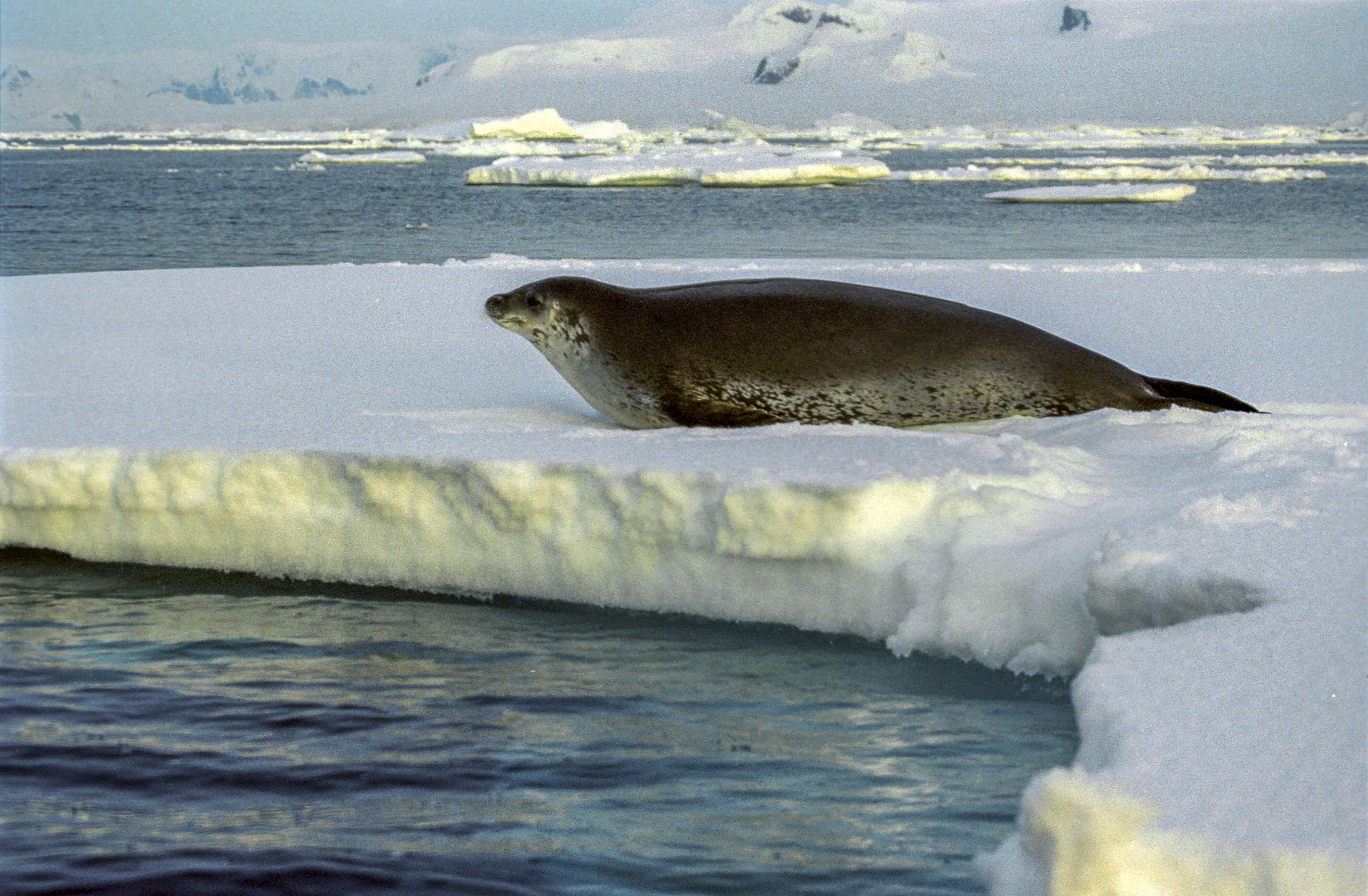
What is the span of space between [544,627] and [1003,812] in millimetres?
1479

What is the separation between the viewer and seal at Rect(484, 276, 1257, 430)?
4621 millimetres

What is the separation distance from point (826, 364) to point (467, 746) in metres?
2.07

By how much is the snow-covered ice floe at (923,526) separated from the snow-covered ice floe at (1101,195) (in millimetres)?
15924

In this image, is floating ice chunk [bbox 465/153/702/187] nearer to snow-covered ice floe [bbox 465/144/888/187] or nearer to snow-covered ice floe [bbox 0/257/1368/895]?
snow-covered ice floe [bbox 465/144/888/187]

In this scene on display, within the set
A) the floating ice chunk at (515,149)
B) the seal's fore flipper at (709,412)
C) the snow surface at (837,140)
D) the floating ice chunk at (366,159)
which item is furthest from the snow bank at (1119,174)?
the seal's fore flipper at (709,412)

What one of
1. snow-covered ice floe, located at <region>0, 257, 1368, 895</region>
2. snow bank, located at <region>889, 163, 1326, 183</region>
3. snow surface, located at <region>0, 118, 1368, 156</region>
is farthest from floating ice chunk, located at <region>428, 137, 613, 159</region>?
snow-covered ice floe, located at <region>0, 257, 1368, 895</region>

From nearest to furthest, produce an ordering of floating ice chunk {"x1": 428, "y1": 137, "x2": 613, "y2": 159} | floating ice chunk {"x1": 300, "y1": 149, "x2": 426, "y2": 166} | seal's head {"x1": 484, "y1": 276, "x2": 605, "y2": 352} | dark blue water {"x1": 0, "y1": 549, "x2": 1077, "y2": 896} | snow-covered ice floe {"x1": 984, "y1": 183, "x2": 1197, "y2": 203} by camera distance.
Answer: dark blue water {"x1": 0, "y1": 549, "x2": 1077, "y2": 896}, seal's head {"x1": 484, "y1": 276, "x2": 605, "y2": 352}, snow-covered ice floe {"x1": 984, "y1": 183, "x2": 1197, "y2": 203}, floating ice chunk {"x1": 300, "y1": 149, "x2": 426, "y2": 166}, floating ice chunk {"x1": 428, "y1": 137, "x2": 613, "y2": 159}

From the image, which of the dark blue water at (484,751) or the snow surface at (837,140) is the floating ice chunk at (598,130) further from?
the dark blue water at (484,751)

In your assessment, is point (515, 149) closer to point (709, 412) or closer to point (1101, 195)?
point (1101, 195)

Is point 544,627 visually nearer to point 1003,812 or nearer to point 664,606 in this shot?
point 664,606

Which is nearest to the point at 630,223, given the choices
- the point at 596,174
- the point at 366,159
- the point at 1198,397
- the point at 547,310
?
the point at 596,174

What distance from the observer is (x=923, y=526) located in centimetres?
354

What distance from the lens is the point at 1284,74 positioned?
97.8m

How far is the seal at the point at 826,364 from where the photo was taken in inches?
182
